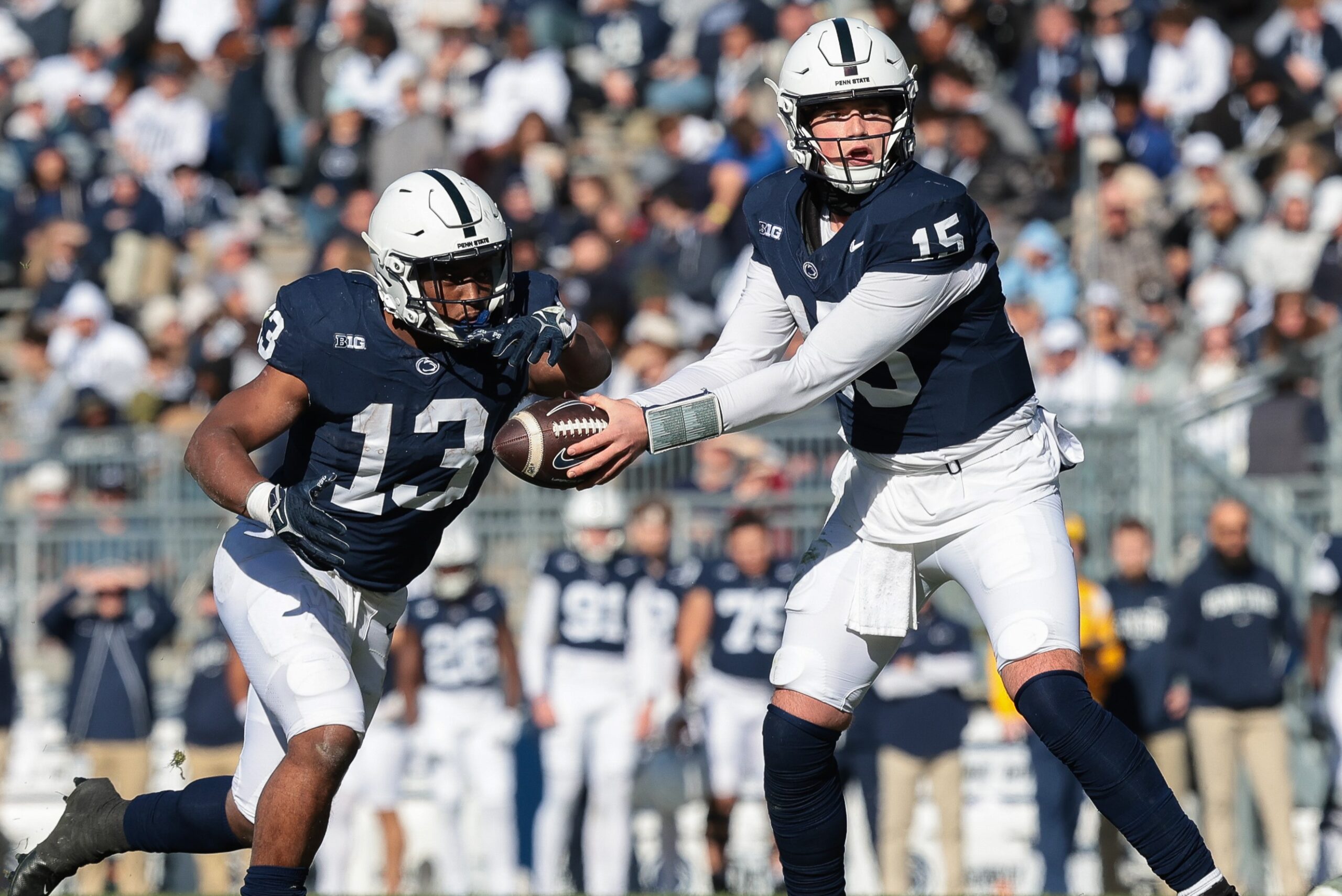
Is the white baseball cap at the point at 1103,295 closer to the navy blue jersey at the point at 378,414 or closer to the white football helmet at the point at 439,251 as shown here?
the navy blue jersey at the point at 378,414

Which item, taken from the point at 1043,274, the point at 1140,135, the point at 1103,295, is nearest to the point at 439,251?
the point at 1103,295

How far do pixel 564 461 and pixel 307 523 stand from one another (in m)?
0.75

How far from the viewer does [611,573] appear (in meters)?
9.17

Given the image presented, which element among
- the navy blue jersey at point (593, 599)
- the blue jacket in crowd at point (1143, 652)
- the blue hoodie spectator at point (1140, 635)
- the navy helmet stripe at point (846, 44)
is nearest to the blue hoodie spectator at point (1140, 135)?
the blue hoodie spectator at point (1140, 635)

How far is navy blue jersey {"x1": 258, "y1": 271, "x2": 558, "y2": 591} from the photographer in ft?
15.9

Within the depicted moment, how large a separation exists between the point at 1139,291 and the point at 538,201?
403 centimetres

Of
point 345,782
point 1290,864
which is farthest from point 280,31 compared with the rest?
point 1290,864

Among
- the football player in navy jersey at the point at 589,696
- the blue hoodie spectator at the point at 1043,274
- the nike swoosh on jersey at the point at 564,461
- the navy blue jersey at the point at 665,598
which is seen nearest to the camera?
the nike swoosh on jersey at the point at 564,461

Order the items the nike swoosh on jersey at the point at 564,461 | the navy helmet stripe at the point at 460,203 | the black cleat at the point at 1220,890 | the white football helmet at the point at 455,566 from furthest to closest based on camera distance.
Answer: the white football helmet at the point at 455,566 < the navy helmet stripe at the point at 460,203 < the black cleat at the point at 1220,890 < the nike swoosh on jersey at the point at 564,461

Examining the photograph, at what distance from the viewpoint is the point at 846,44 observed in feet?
15.3

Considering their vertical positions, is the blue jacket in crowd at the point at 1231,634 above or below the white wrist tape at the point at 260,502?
below

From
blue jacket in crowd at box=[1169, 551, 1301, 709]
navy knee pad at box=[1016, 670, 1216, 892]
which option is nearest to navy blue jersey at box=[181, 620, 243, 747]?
blue jacket in crowd at box=[1169, 551, 1301, 709]

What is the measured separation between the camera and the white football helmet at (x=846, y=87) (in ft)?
15.1

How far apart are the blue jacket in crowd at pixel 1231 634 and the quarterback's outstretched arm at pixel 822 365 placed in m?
4.54
